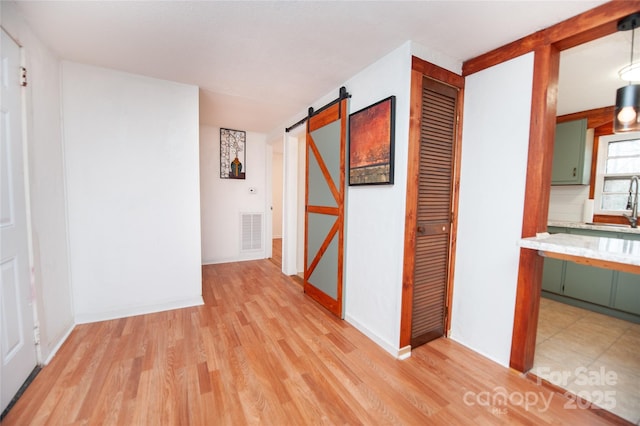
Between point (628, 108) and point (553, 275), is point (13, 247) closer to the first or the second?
point (628, 108)

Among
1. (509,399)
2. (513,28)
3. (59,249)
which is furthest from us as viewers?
(59,249)

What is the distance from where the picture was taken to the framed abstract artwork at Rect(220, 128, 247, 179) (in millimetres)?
4418

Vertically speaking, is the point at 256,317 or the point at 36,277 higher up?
the point at 36,277

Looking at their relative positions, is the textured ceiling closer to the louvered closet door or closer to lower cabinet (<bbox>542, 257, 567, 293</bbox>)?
the louvered closet door

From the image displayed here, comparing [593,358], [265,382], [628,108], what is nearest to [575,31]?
[628,108]

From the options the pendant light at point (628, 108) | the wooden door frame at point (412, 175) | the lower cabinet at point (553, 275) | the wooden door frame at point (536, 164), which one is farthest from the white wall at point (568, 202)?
the wooden door frame at point (412, 175)

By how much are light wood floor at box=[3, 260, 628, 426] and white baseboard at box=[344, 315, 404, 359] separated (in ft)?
0.19

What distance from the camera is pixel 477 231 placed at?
2049 millimetres

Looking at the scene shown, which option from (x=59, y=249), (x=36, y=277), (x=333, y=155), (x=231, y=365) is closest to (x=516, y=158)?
(x=333, y=155)

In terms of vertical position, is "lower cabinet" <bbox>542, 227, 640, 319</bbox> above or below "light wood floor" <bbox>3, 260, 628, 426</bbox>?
above

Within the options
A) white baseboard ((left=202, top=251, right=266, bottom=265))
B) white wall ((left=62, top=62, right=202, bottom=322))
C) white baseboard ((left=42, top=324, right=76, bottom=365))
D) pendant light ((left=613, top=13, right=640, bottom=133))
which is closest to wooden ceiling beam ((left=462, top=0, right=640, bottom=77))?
pendant light ((left=613, top=13, right=640, bottom=133))

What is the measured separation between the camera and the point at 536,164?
169cm

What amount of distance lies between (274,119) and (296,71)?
5.31ft

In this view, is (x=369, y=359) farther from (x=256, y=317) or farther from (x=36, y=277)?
(x=36, y=277)
